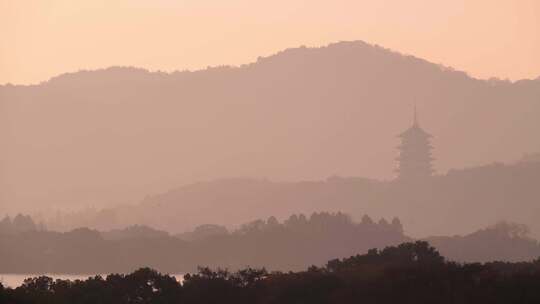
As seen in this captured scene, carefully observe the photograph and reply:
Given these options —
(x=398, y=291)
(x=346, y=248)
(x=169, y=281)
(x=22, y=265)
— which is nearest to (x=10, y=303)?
(x=169, y=281)

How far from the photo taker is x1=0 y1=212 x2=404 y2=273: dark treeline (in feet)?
460

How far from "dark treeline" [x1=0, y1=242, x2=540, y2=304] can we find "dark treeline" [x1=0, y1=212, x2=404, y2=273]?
246ft

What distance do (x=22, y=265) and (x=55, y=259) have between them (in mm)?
2966

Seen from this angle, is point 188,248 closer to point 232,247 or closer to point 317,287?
point 232,247

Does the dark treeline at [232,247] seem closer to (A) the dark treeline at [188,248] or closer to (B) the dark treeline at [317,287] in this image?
(A) the dark treeline at [188,248]

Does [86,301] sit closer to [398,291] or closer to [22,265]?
[398,291]

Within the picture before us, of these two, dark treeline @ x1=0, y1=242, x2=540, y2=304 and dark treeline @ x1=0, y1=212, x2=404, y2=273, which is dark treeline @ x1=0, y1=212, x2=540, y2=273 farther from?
dark treeline @ x1=0, y1=242, x2=540, y2=304

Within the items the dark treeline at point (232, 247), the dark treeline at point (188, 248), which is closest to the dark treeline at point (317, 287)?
the dark treeline at point (232, 247)

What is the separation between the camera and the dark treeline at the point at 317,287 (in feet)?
196

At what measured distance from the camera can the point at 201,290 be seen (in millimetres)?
63000

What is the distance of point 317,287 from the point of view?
63.2 metres

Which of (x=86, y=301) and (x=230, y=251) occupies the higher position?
(x=230, y=251)

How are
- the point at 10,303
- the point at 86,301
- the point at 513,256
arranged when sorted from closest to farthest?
1. the point at 10,303
2. the point at 86,301
3. the point at 513,256

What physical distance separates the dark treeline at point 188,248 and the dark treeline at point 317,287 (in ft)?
246
